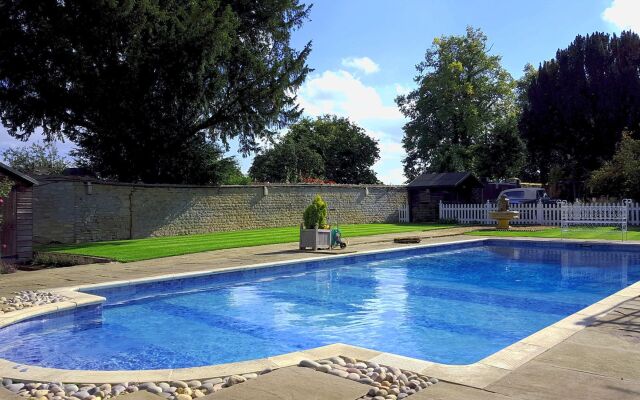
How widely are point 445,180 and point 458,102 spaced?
14.9 meters

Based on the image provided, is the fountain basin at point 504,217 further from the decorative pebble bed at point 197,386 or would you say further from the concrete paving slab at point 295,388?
the concrete paving slab at point 295,388

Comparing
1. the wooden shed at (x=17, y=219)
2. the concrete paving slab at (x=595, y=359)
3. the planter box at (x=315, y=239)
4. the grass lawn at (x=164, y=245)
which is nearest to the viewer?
the concrete paving slab at (x=595, y=359)

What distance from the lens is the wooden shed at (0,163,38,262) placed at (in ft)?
41.4

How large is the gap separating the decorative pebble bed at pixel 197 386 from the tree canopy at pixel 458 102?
114 feet

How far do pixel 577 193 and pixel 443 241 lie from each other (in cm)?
2214

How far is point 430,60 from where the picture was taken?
4247 cm

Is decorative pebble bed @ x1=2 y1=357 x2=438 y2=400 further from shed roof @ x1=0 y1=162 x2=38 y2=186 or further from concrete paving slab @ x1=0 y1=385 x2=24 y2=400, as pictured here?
shed roof @ x1=0 y1=162 x2=38 y2=186

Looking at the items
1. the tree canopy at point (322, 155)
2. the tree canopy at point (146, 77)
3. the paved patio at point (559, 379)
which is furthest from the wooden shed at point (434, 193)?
the paved patio at point (559, 379)

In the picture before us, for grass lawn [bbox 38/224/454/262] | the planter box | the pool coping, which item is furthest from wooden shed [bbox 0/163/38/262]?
the pool coping

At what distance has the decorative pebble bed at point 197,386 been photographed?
3512 millimetres

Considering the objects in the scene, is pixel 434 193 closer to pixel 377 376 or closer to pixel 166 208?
pixel 166 208

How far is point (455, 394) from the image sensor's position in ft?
10.9

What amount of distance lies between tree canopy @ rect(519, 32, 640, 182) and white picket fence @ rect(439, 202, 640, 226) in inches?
427

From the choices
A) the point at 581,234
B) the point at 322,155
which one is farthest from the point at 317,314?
the point at 322,155
